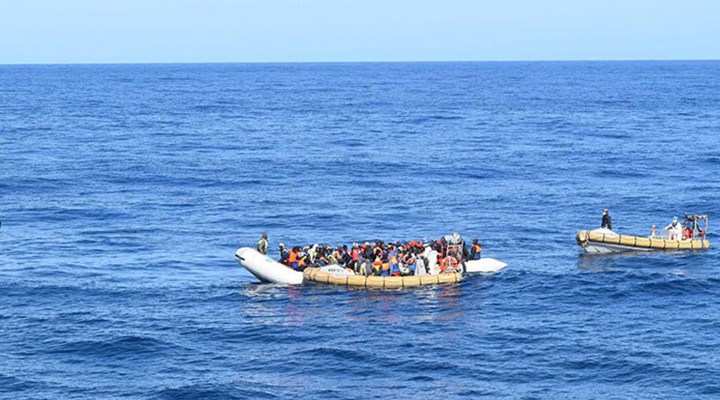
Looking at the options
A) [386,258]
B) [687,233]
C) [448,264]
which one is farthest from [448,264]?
[687,233]

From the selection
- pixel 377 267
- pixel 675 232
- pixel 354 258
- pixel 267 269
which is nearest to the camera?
pixel 377 267

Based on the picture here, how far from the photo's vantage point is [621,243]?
52.8 meters

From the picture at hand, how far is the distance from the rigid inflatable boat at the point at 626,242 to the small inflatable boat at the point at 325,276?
777cm

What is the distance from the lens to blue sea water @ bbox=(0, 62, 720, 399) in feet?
120

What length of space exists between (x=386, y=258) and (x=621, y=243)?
38.3 ft

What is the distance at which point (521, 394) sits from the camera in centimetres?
3441

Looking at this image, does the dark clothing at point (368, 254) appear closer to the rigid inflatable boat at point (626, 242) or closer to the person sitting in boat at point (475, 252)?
the person sitting in boat at point (475, 252)

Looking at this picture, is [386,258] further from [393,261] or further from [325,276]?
[325,276]

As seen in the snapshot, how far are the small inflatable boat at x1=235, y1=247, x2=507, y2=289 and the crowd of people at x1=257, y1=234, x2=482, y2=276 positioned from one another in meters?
0.47

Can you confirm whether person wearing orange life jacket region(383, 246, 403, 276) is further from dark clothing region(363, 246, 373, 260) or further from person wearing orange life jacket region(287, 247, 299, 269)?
person wearing orange life jacket region(287, 247, 299, 269)

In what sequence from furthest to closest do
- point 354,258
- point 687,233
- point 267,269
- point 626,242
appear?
1. point 687,233
2. point 626,242
3. point 354,258
4. point 267,269

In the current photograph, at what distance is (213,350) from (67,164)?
49980 millimetres

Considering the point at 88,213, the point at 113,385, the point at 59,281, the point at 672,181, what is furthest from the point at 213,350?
the point at 672,181

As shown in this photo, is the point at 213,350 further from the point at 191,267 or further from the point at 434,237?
the point at 434,237
